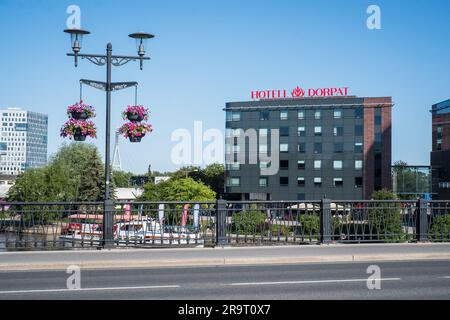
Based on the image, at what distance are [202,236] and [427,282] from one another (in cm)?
809

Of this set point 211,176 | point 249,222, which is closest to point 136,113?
point 249,222

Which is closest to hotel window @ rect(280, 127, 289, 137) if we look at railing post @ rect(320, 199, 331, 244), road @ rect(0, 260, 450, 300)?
railing post @ rect(320, 199, 331, 244)

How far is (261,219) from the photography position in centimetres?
2006

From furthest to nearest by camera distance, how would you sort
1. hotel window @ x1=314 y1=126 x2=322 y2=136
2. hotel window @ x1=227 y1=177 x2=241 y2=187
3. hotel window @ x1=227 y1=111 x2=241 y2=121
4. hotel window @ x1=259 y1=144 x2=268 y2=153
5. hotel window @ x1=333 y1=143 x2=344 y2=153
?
1. hotel window @ x1=227 y1=177 x2=241 y2=187
2. hotel window @ x1=227 y1=111 x2=241 y2=121
3. hotel window @ x1=259 y1=144 x2=268 y2=153
4. hotel window @ x1=314 y1=126 x2=322 y2=136
5. hotel window @ x1=333 y1=143 x2=344 y2=153

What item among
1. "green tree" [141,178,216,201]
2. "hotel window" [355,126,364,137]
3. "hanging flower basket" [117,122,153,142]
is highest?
"hotel window" [355,126,364,137]

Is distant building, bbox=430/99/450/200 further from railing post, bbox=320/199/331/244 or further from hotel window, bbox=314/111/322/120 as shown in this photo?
railing post, bbox=320/199/331/244

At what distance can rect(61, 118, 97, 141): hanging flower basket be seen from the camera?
69.2 ft

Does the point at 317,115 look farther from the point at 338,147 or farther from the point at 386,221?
the point at 386,221

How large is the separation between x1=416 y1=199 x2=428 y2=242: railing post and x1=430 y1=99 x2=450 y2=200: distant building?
202ft

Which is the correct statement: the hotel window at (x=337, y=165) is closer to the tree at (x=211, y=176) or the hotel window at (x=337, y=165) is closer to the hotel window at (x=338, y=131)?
the hotel window at (x=338, y=131)

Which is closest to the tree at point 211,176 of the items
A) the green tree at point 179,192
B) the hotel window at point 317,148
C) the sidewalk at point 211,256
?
the hotel window at point 317,148

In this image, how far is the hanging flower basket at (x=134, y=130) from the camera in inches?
835
